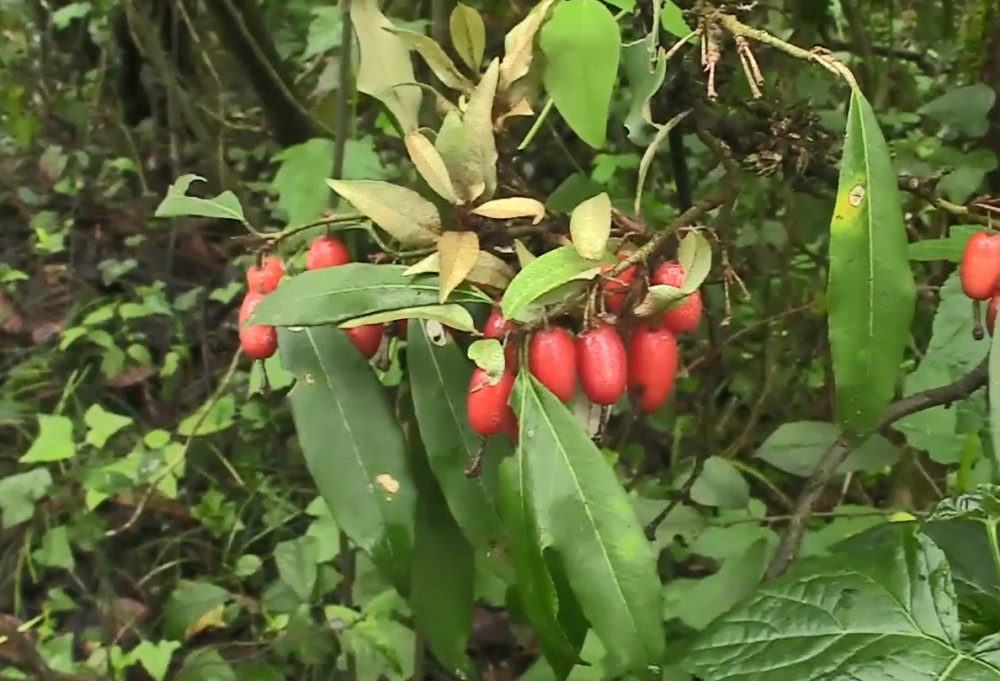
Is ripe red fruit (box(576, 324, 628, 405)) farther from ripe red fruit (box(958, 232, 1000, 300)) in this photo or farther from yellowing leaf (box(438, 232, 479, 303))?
ripe red fruit (box(958, 232, 1000, 300))

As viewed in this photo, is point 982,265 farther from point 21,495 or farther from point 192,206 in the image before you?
point 21,495

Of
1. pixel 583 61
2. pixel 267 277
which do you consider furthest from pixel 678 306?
pixel 267 277

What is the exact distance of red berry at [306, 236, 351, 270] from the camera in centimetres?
56

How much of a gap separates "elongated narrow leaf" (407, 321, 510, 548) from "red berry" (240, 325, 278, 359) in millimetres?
80

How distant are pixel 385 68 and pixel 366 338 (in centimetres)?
16

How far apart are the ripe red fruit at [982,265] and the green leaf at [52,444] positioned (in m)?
1.15

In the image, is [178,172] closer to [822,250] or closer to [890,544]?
[822,250]

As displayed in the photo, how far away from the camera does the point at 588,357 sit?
0.47 meters

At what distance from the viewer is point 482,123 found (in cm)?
50

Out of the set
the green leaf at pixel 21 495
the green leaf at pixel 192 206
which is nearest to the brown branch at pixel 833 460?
the green leaf at pixel 192 206

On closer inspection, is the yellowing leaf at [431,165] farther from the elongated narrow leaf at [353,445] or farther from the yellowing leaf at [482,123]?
the elongated narrow leaf at [353,445]

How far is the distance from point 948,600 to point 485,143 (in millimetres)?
332

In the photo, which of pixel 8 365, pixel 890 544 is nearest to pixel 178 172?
pixel 8 365

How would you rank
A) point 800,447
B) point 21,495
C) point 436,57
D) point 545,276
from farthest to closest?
point 21,495
point 800,447
point 436,57
point 545,276
